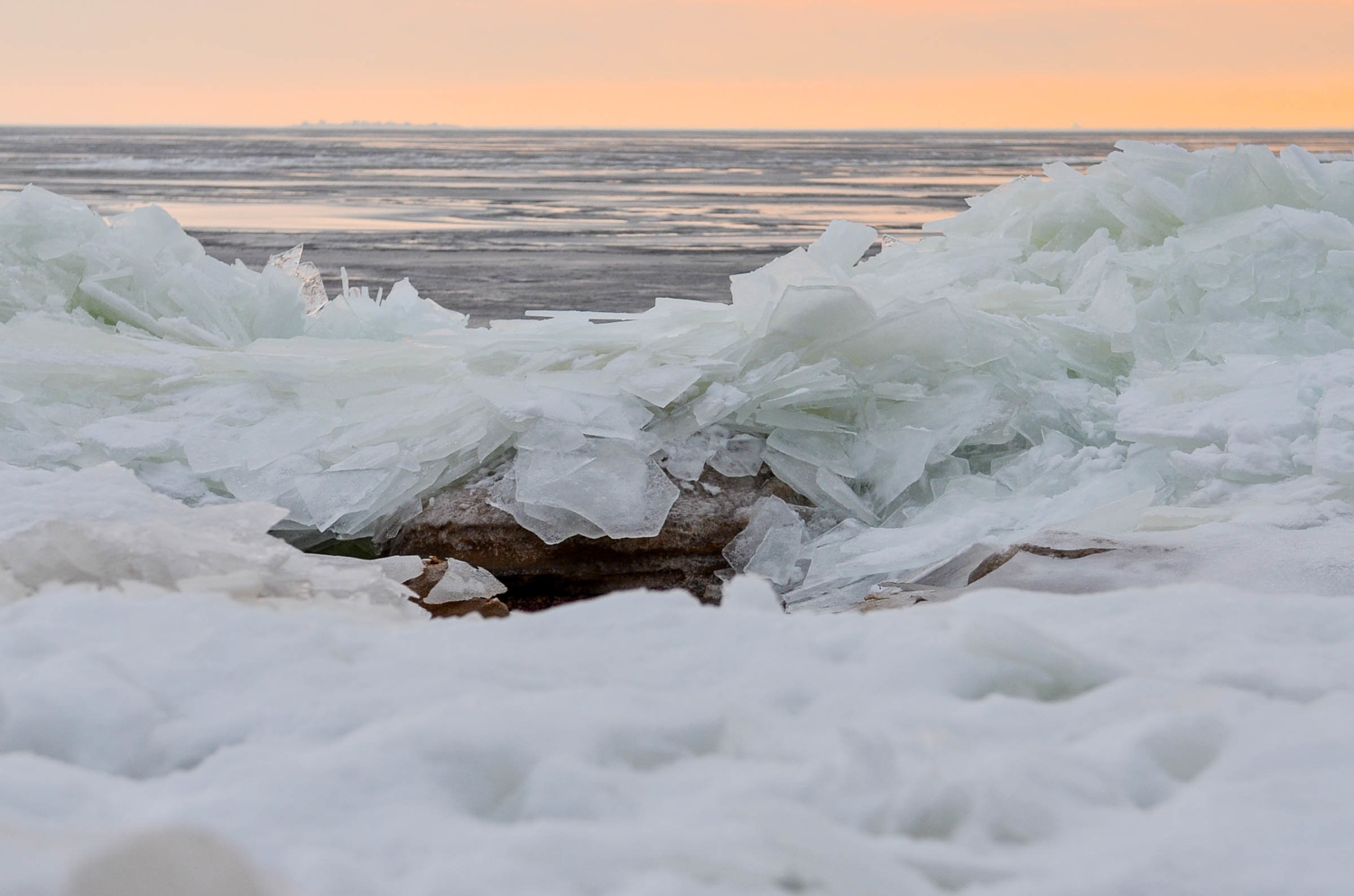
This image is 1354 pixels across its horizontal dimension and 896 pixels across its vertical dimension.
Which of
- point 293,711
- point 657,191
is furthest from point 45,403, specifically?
point 657,191

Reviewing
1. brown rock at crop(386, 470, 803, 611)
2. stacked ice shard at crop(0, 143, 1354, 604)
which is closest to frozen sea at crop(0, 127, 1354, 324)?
stacked ice shard at crop(0, 143, 1354, 604)

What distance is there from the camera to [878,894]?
3.96 ft

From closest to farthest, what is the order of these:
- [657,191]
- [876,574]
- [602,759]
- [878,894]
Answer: [878,894] < [602,759] < [876,574] < [657,191]

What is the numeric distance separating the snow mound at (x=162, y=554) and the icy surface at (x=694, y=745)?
0.36m

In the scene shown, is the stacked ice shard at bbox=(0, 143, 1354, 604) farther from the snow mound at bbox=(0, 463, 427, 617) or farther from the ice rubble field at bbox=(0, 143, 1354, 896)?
the snow mound at bbox=(0, 463, 427, 617)

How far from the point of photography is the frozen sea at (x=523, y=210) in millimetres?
11594

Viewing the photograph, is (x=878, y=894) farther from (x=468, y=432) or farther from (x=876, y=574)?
(x=468, y=432)

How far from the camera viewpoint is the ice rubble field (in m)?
1.29

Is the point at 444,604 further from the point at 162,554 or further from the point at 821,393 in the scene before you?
the point at 821,393

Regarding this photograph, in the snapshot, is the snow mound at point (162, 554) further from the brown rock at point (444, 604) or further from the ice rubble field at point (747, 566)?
the brown rock at point (444, 604)

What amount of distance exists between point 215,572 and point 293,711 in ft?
2.66

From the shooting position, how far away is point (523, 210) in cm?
2078

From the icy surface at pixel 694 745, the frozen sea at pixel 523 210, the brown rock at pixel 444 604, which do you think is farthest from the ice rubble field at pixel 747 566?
the frozen sea at pixel 523 210

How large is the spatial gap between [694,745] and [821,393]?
2590 mm
